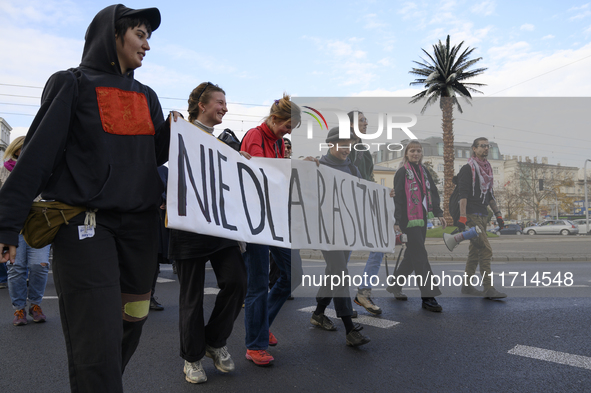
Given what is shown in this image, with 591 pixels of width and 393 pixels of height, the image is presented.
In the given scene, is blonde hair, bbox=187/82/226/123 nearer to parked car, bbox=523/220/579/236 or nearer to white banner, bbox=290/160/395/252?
white banner, bbox=290/160/395/252

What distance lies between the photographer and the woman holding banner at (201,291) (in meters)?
3.03

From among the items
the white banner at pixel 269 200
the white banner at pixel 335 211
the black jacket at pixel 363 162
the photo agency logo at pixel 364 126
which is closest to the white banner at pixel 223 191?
the white banner at pixel 269 200

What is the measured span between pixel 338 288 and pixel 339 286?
0.03 meters

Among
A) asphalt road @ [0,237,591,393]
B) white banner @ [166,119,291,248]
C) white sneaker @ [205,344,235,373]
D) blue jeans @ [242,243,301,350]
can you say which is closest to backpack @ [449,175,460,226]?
asphalt road @ [0,237,591,393]

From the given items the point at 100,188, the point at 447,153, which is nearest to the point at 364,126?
the point at 447,153

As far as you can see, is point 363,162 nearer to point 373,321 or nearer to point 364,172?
point 364,172

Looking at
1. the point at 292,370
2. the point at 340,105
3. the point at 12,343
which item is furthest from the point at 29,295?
the point at 340,105

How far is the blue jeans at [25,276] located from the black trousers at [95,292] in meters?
3.42

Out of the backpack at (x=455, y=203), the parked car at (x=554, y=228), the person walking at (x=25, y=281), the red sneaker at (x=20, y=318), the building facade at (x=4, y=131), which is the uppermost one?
the building facade at (x=4, y=131)

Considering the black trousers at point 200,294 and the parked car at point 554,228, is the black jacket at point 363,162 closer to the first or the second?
the black trousers at point 200,294

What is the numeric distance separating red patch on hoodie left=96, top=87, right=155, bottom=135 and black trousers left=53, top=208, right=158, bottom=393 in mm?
390

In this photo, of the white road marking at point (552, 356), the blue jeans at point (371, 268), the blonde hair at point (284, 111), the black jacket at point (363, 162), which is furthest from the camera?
the blue jeans at point (371, 268)

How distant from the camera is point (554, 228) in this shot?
7430 mm

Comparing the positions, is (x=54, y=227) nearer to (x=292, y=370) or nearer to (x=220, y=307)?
(x=220, y=307)
